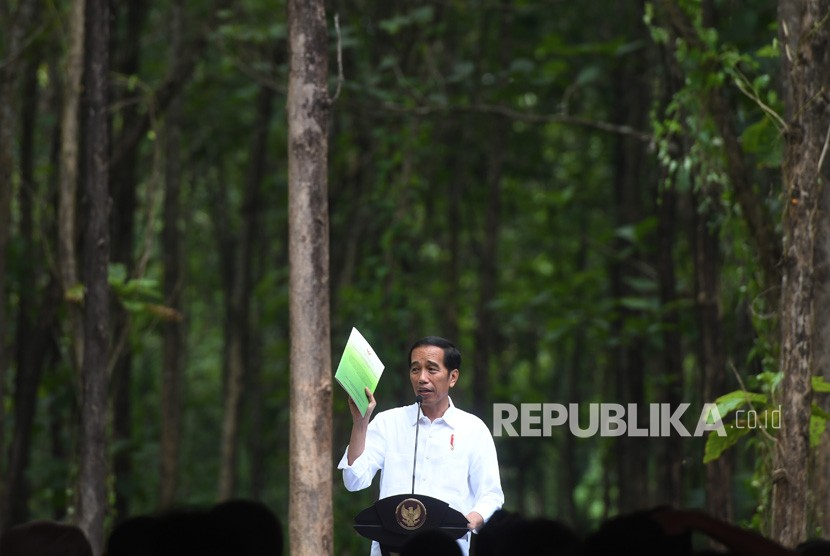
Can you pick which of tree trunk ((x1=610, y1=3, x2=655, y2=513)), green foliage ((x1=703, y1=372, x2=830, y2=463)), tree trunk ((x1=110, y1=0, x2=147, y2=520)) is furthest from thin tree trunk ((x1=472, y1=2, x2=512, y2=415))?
green foliage ((x1=703, y1=372, x2=830, y2=463))

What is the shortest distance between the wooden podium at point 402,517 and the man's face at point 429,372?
0.53m

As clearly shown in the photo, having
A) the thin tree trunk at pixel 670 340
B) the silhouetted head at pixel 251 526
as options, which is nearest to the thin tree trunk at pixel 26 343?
the thin tree trunk at pixel 670 340

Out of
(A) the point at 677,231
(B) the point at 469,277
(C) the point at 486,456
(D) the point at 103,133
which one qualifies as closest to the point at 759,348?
(C) the point at 486,456

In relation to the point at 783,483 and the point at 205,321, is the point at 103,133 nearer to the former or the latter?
the point at 783,483

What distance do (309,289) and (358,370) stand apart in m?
0.85

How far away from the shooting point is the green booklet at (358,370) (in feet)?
17.8

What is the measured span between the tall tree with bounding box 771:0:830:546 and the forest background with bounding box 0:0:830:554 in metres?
0.01

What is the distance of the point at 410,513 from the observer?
18.6 feet

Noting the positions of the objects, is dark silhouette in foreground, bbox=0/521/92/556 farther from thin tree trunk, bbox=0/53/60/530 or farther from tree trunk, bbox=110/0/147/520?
tree trunk, bbox=110/0/147/520

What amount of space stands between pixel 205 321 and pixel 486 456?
16463 mm

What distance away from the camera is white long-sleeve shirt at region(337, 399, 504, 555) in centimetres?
607

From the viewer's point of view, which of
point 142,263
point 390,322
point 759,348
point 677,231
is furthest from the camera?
point 677,231

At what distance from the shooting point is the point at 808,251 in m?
6.48

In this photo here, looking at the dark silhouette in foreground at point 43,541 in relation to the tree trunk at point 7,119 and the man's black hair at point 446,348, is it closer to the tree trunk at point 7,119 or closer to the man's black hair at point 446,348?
the man's black hair at point 446,348
